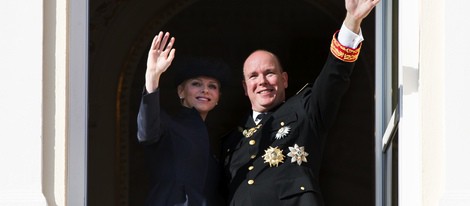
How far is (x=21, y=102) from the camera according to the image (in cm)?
839

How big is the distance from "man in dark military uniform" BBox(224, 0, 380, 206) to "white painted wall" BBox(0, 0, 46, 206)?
3.78ft

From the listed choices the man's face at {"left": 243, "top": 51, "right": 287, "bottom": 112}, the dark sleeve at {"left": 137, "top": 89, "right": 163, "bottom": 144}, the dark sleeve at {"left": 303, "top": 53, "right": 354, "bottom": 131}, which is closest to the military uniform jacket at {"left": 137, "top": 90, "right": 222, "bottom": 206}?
the dark sleeve at {"left": 137, "top": 89, "right": 163, "bottom": 144}

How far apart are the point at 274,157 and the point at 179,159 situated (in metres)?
0.57

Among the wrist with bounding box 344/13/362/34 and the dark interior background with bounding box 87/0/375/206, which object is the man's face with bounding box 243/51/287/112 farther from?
the wrist with bounding box 344/13/362/34

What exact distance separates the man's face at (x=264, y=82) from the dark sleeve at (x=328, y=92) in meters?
0.17

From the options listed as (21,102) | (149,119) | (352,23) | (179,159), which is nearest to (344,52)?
(352,23)

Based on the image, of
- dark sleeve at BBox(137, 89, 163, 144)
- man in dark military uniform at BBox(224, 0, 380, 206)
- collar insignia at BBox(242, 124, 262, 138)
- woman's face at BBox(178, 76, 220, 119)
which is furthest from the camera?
woman's face at BBox(178, 76, 220, 119)

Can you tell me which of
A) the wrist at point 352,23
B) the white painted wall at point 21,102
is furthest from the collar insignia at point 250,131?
the white painted wall at point 21,102

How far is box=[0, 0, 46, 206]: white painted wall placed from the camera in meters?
8.30

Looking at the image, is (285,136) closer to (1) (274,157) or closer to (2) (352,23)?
(1) (274,157)
